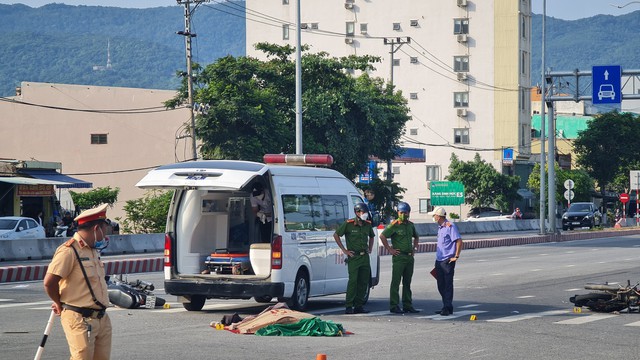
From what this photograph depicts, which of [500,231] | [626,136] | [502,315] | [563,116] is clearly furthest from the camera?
[563,116]

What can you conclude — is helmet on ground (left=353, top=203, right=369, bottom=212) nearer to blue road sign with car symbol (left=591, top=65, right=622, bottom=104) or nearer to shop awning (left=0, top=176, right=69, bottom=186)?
shop awning (left=0, top=176, right=69, bottom=186)

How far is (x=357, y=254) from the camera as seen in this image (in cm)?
1797

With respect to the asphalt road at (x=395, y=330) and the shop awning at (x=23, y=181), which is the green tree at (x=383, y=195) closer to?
the shop awning at (x=23, y=181)

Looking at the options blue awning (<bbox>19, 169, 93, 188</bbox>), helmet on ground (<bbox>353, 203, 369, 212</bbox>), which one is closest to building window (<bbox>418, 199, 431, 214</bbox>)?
blue awning (<bbox>19, 169, 93, 188</bbox>)

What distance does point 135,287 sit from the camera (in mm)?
18984

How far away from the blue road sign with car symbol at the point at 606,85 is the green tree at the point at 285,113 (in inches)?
430

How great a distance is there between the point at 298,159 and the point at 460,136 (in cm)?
8213

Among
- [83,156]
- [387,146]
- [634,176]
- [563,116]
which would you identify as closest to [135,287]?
[387,146]

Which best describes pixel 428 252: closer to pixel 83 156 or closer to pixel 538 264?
pixel 538 264

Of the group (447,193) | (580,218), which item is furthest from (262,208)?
(447,193)

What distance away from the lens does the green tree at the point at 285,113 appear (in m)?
50.4

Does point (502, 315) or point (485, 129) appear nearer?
point (502, 315)

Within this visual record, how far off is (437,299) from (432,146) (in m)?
80.6

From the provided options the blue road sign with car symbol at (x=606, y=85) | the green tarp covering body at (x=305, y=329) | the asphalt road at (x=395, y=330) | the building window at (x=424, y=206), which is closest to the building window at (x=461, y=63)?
the building window at (x=424, y=206)
